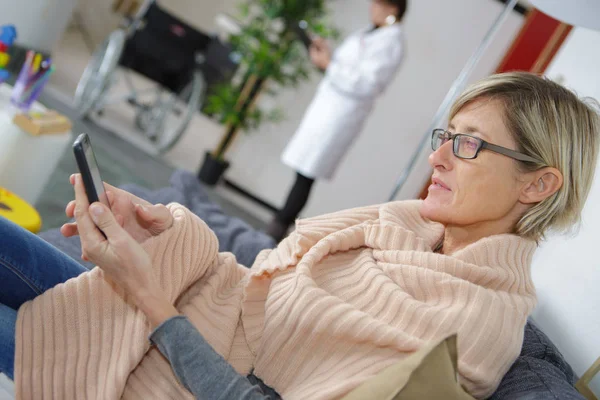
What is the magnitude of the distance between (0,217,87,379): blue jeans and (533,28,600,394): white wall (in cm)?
109

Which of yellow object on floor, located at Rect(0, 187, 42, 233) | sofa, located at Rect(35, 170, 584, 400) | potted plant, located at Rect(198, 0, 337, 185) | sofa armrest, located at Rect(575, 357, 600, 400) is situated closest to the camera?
sofa, located at Rect(35, 170, 584, 400)

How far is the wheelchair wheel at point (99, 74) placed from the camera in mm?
3957

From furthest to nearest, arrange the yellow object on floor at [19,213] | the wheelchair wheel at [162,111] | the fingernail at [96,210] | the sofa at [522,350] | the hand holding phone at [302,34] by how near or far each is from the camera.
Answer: the wheelchair wheel at [162,111] → the hand holding phone at [302,34] → the yellow object on floor at [19,213] → the sofa at [522,350] → the fingernail at [96,210]

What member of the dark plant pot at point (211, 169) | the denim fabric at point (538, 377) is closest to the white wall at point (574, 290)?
the denim fabric at point (538, 377)

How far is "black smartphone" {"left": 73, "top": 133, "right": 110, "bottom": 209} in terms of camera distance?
2.94ft

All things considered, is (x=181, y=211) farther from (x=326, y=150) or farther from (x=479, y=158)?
(x=326, y=150)

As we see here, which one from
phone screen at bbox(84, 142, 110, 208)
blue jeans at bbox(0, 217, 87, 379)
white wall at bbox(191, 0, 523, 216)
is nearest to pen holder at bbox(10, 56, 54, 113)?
blue jeans at bbox(0, 217, 87, 379)

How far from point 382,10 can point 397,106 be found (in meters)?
1.30

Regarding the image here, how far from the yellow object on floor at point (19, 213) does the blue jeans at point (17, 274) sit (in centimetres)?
60

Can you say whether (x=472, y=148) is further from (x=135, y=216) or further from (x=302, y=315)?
(x=135, y=216)

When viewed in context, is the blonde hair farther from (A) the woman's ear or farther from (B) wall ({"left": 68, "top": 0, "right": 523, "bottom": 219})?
(B) wall ({"left": 68, "top": 0, "right": 523, "bottom": 219})

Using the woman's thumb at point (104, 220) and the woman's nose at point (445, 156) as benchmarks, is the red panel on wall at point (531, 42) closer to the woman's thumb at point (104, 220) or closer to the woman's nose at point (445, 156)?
→ the woman's nose at point (445, 156)

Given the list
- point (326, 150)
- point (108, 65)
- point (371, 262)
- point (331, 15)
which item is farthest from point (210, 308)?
point (331, 15)

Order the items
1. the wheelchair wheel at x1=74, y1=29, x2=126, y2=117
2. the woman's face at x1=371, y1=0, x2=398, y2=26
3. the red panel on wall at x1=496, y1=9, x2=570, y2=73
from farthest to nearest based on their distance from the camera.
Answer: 1. the red panel on wall at x1=496, y1=9, x2=570, y2=73
2. the wheelchair wheel at x1=74, y1=29, x2=126, y2=117
3. the woman's face at x1=371, y1=0, x2=398, y2=26
